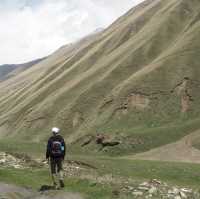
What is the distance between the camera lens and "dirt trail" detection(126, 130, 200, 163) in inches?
2440

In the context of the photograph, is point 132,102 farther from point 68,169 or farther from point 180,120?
point 68,169

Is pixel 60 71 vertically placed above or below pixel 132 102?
above

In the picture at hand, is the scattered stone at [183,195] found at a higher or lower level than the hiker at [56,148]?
lower

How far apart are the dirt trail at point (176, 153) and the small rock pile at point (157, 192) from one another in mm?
35974

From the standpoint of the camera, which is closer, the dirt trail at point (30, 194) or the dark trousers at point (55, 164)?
the dirt trail at point (30, 194)

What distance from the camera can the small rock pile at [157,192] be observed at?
2359 cm

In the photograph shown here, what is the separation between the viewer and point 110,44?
165125mm

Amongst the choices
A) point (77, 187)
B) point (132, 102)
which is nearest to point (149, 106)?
point (132, 102)

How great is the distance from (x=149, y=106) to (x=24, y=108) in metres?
49.6

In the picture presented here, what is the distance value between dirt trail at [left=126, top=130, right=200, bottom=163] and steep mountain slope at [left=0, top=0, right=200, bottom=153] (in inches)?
174

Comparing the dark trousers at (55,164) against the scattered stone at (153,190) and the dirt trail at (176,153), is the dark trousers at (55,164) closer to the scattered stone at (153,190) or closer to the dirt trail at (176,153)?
the scattered stone at (153,190)

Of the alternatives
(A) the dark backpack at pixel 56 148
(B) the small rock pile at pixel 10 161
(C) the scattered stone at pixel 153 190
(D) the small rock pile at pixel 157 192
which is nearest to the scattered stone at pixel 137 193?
(D) the small rock pile at pixel 157 192

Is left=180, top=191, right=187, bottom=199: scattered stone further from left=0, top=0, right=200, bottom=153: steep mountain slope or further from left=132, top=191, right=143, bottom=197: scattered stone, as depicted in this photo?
left=0, top=0, right=200, bottom=153: steep mountain slope

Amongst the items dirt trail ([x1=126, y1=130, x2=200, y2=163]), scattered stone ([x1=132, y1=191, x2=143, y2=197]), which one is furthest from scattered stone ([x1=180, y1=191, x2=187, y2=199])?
dirt trail ([x1=126, y1=130, x2=200, y2=163])
